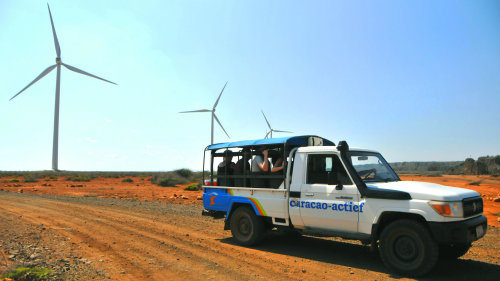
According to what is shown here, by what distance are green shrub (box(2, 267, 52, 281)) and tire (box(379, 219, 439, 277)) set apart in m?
5.34

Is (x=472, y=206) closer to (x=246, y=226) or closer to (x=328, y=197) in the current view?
(x=328, y=197)

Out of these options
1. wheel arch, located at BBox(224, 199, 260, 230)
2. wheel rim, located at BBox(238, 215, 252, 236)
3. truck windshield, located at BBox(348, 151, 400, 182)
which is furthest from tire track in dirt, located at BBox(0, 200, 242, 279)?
truck windshield, located at BBox(348, 151, 400, 182)

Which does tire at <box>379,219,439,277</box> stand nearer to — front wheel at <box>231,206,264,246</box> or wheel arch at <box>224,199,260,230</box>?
front wheel at <box>231,206,264,246</box>

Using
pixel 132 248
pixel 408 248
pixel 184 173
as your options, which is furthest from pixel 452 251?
pixel 184 173

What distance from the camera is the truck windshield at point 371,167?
674 centimetres

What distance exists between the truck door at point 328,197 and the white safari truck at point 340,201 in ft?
0.06

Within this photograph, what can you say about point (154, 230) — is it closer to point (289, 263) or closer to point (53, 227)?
point (53, 227)

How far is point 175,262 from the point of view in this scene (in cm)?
651

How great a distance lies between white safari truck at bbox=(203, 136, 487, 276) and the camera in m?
5.58

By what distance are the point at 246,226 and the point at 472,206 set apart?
4.47 meters

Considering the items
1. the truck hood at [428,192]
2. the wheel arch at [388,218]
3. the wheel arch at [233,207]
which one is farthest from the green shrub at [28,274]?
the truck hood at [428,192]

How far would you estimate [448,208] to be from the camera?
5.46m

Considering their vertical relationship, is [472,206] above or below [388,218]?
above

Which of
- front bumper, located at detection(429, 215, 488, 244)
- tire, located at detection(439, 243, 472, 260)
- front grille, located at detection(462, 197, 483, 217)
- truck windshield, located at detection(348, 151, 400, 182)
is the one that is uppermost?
truck windshield, located at detection(348, 151, 400, 182)
